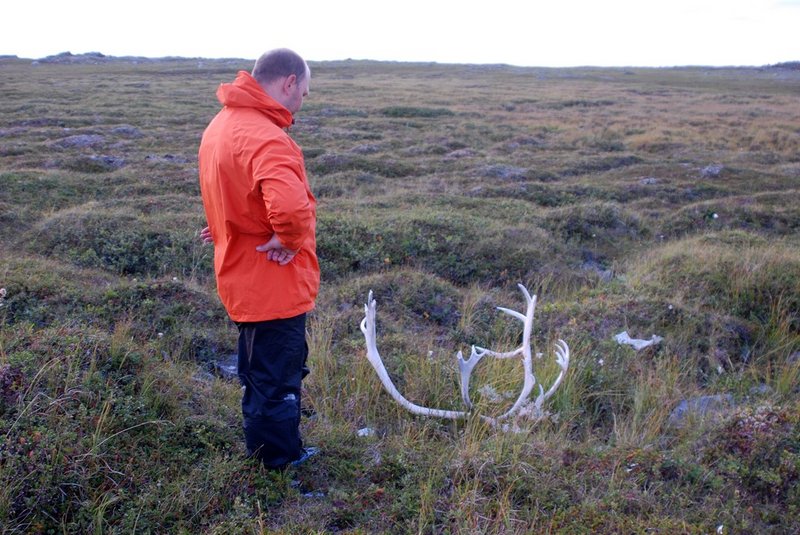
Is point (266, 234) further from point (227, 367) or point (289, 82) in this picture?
point (227, 367)

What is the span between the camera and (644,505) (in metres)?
3.36

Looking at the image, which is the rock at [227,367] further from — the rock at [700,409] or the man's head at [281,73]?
the rock at [700,409]

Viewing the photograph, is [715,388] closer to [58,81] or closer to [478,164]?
[478,164]

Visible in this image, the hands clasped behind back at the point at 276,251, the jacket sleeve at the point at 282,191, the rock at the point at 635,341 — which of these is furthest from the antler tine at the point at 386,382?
the rock at the point at 635,341

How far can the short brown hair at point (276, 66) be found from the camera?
3.25 meters

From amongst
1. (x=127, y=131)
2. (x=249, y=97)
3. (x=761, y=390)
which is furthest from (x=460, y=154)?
(x=249, y=97)

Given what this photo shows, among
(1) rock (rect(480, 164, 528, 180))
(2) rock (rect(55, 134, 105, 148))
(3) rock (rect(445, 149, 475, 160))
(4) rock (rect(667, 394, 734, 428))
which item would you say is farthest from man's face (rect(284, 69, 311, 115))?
(2) rock (rect(55, 134, 105, 148))

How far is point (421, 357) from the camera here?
16.5 ft

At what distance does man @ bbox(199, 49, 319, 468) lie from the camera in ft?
10.1

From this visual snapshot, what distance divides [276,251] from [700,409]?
348cm

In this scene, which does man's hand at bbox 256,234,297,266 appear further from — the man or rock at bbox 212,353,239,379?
rock at bbox 212,353,239,379

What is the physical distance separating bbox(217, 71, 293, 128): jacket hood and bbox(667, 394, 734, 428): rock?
131 inches

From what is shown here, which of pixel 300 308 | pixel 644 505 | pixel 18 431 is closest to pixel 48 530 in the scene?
pixel 18 431

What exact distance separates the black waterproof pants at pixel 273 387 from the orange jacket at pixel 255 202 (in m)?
0.13
